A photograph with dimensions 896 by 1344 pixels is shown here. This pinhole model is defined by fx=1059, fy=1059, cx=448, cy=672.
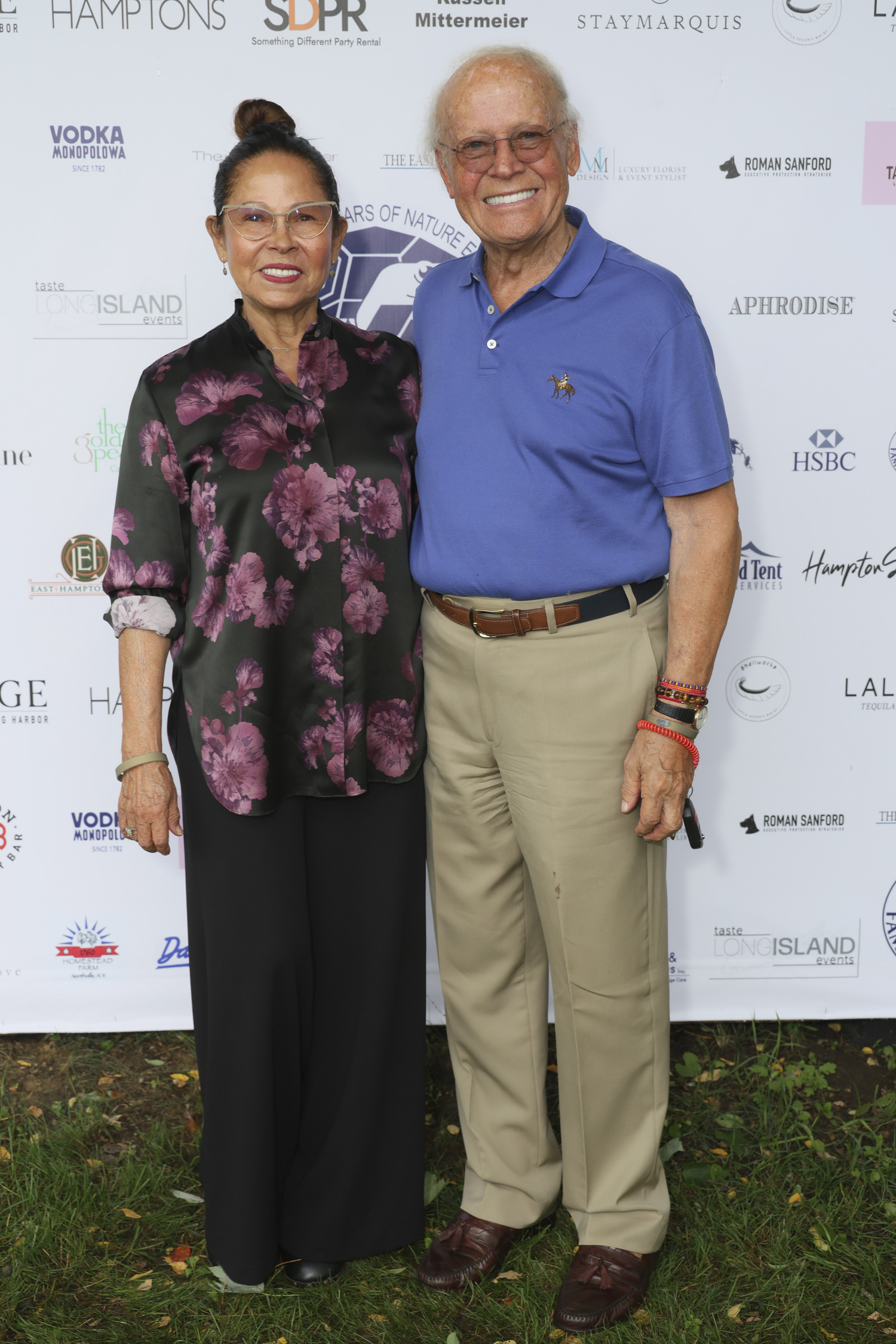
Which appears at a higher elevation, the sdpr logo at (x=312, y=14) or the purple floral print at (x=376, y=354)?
the sdpr logo at (x=312, y=14)

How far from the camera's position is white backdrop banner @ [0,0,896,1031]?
250 centimetres

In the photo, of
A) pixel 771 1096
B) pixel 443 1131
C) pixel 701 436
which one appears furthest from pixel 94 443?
pixel 771 1096

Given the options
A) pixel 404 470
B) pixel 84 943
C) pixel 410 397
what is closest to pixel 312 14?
pixel 410 397

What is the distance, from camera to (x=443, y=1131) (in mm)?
2600

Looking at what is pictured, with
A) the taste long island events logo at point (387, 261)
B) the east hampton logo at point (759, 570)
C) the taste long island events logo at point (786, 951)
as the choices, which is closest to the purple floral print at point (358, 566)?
the taste long island events logo at point (387, 261)

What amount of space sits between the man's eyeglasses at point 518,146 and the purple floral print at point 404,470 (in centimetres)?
48

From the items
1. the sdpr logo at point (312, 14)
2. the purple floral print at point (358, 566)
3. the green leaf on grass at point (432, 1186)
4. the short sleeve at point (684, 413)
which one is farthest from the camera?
the sdpr logo at point (312, 14)

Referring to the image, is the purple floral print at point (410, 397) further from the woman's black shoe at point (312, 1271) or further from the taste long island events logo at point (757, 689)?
the woman's black shoe at point (312, 1271)

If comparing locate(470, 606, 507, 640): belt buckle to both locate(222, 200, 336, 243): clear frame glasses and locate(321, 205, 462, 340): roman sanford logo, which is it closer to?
locate(222, 200, 336, 243): clear frame glasses

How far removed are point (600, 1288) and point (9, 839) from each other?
1841 millimetres

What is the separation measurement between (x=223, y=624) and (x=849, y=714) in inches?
70.6

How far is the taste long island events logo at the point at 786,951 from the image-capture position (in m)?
2.96

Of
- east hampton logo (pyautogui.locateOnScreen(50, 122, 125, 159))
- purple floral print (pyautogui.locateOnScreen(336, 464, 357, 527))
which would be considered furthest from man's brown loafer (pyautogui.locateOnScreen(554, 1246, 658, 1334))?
east hampton logo (pyautogui.locateOnScreen(50, 122, 125, 159))

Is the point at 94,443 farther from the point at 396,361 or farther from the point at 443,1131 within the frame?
the point at 443,1131
